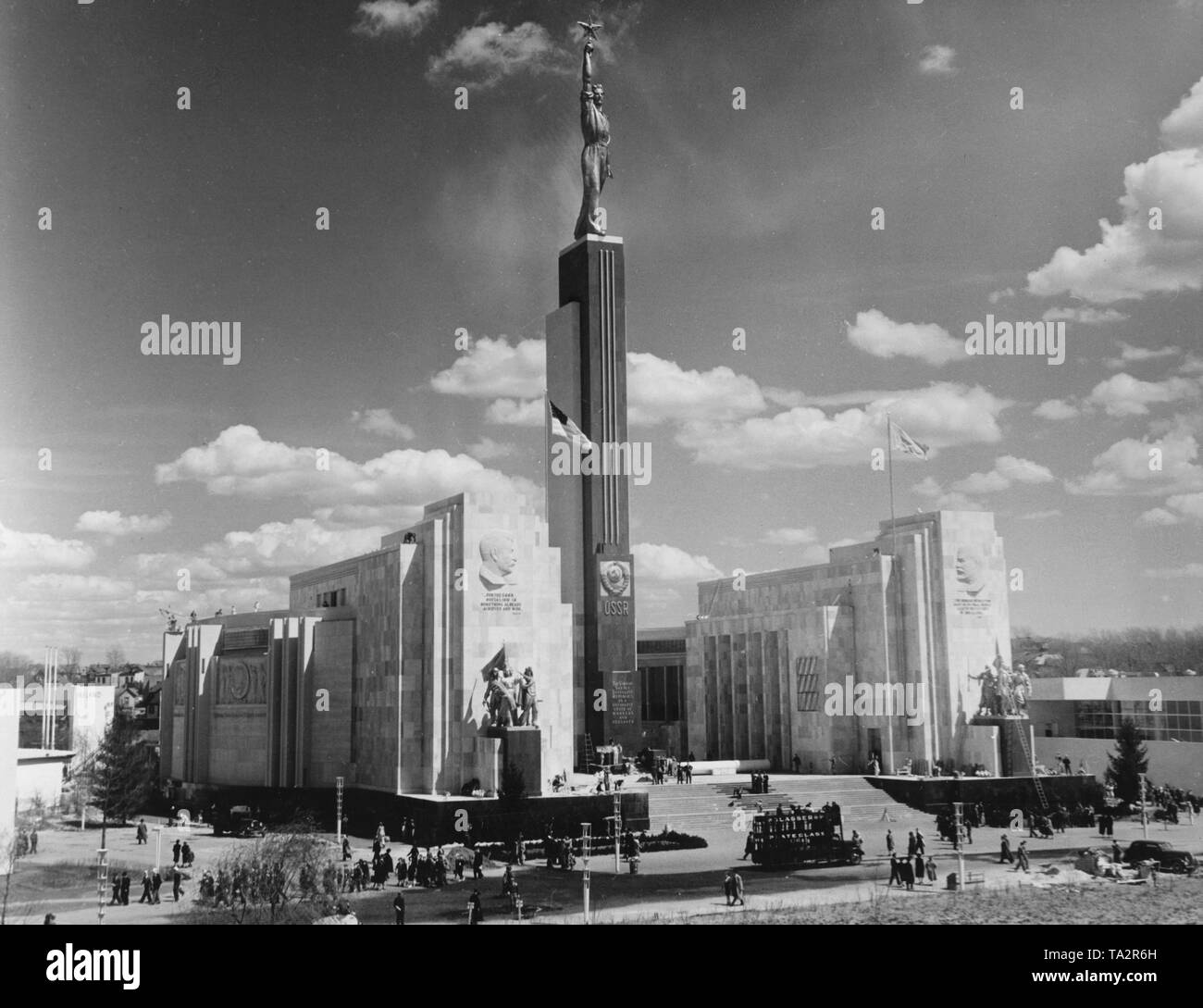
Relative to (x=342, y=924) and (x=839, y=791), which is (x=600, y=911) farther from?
(x=839, y=791)

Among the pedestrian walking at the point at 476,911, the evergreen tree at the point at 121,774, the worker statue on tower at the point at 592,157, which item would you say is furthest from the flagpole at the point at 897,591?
the evergreen tree at the point at 121,774

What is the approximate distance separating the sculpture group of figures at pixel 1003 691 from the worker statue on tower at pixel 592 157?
27.8 meters

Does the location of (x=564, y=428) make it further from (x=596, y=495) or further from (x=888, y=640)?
(x=888, y=640)

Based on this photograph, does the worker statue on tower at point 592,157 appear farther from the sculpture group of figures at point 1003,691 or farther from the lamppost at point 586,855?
the lamppost at point 586,855

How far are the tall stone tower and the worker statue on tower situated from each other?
0.88 m

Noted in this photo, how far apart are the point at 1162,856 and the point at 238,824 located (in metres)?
32.9

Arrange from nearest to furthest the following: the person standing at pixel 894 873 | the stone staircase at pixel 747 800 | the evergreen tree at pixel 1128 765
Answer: the person standing at pixel 894 873, the stone staircase at pixel 747 800, the evergreen tree at pixel 1128 765

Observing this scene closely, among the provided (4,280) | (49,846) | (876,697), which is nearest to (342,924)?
(49,846)

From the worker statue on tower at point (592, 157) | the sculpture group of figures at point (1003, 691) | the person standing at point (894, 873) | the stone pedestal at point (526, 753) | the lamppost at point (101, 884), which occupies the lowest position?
the person standing at point (894, 873)

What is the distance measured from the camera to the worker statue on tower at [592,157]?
192 ft

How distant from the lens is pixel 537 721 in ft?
151

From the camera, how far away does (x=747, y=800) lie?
4797 cm

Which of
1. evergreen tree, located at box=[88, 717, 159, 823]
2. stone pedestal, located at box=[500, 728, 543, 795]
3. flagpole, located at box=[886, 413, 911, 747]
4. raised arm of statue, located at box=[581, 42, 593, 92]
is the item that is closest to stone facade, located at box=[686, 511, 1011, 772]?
flagpole, located at box=[886, 413, 911, 747]

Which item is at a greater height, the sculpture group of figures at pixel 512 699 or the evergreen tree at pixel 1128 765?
the sculpture group of figures at pixel 512 699
